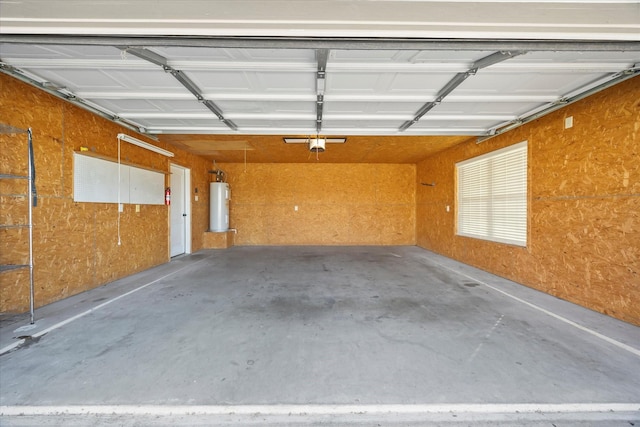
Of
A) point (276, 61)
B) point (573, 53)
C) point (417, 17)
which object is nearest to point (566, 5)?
point (573, 53)

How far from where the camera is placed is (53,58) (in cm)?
246

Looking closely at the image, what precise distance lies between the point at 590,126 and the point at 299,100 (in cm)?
367

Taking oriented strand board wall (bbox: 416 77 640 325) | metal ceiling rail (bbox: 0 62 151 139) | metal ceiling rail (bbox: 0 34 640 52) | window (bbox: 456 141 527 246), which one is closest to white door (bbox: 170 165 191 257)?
metal ceiling rail (bbox: 0 62 151 139)

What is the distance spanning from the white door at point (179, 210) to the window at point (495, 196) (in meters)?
7.10

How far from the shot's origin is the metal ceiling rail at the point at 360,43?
2.06m

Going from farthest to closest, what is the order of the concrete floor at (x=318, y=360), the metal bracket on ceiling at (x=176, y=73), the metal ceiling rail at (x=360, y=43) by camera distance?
the metal bracket on ceiling at (x=176, y=73) < the metal ceiling rail at (x=360, y=43) < the concrete floor at (x=318, y=360)

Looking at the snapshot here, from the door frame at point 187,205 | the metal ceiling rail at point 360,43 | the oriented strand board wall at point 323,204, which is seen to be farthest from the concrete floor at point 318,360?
the oriented strand board wall at point 323,204

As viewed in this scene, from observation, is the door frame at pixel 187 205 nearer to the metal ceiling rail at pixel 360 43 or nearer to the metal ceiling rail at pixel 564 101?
the metal ceiling rail at pixel 360 43

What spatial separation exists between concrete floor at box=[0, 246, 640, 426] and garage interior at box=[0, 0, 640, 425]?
2 cm

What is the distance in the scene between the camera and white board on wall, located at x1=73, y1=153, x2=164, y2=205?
3859 millimetres

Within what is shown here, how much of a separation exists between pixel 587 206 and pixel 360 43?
140 inches

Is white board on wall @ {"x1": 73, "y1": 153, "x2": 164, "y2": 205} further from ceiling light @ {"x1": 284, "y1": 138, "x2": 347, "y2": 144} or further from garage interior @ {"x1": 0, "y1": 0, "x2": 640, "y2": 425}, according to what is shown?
ceiling light @ {"x1": 284, "y1": 138, "x2": 347, "y2": 144}

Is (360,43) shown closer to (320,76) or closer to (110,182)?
(320,76)

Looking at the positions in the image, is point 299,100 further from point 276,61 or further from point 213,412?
point 213,412
